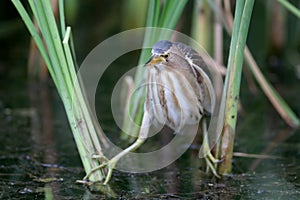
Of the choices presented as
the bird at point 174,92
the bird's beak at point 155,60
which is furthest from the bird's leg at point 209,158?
the bird's beak at point 155,60

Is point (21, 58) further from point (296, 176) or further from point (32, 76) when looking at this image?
point (296, 176)

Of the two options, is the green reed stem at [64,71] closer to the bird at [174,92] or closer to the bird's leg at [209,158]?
the bird at [174,92]

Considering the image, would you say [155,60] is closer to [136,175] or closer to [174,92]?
[174,92]

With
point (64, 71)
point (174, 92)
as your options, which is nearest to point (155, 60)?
point (174, 92)

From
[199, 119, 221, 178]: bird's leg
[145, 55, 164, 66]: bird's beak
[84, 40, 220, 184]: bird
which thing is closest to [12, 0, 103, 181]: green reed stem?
[84, 40, 220, 184]: bird

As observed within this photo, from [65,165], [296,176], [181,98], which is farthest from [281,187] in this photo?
[65,165]
